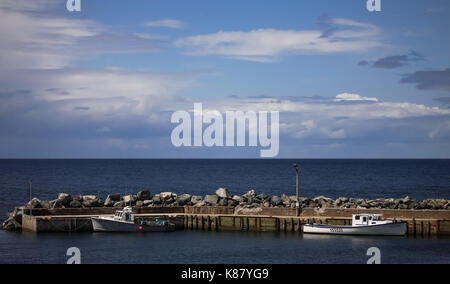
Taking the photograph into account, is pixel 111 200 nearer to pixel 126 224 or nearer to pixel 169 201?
pixel 169 201

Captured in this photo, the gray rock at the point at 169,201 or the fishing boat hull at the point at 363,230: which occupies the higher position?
the gray rock at the point at 169,201

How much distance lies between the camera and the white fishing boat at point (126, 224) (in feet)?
222

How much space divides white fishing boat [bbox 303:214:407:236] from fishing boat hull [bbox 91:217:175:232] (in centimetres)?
1496

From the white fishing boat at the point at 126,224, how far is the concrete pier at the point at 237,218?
1347 mm

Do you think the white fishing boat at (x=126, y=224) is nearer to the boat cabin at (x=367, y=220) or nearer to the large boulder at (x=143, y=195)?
the large boulder at (x=143, y=195)

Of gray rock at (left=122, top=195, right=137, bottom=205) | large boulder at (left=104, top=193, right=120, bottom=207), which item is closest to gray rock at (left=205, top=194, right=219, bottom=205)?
gray rock at (left=122, top=195, right=137, bottom=205)

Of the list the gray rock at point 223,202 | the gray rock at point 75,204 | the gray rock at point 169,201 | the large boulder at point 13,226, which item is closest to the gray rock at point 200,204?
the gray rock at point 223,202

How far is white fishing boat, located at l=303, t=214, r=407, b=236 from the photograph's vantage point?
63.1 m

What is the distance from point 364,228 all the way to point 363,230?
25 cm

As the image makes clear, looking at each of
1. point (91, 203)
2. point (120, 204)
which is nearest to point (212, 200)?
point (120, 204)

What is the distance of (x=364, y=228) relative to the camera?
63531mm

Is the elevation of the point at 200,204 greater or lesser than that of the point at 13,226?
greater
